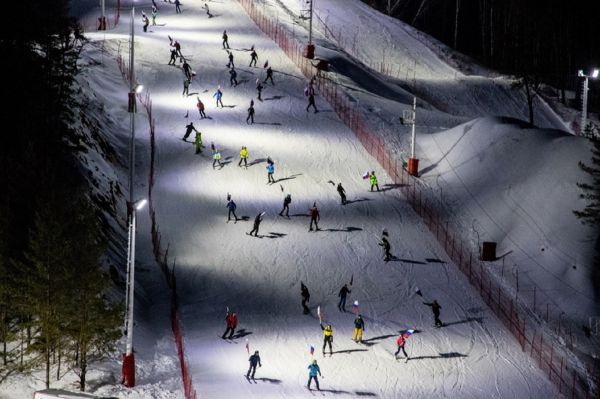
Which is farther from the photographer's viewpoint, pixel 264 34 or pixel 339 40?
pixel 339 40

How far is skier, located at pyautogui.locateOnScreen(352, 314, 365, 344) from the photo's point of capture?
32562 mm

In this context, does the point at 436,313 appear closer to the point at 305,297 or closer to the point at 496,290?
the point at 305,297

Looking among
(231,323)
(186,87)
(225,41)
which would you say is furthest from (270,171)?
(225,41)

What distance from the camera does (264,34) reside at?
2717 inches

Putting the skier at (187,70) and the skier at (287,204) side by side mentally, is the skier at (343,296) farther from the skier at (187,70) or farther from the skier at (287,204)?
the skier at (187,70)

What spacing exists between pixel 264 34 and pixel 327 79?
1020 centimetres

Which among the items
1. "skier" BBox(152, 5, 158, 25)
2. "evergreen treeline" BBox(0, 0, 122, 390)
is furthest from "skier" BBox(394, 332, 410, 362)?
"skier" BBox(152, 5, 158, 25)

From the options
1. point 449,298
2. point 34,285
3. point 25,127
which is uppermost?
point 25,127

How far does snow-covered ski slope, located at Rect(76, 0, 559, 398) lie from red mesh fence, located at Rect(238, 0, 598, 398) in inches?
24.9

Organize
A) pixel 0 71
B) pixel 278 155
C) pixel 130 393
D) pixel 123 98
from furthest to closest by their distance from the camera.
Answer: pixel 123 98
pixel 278 155
pixel 0 71
pixel 130 393

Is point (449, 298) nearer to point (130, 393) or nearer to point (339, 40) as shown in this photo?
point (130, 393)

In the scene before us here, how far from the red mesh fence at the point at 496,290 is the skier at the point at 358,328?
5.85 m

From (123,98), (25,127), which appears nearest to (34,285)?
(25,127)

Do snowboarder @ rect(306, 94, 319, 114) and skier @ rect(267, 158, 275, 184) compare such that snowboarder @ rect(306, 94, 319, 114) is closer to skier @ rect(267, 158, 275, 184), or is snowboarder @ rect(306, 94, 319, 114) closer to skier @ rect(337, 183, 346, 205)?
skier @ rect(267, 158, 275, 184)
